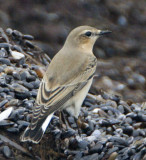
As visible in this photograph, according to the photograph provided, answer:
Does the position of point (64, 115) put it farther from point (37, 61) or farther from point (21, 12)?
point (21, 12)

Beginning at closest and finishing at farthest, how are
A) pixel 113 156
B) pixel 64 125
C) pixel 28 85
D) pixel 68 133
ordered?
pixel 113 156 < pixel 68 133 < pixel 64 125 < pixel 28 85

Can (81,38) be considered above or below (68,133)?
above

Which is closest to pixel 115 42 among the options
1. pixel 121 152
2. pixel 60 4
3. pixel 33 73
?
pixel 60 4

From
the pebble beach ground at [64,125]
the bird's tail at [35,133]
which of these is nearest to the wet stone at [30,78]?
the pebble beach ground at [64,125]

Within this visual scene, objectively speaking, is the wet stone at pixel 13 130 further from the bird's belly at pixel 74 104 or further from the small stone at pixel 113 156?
the small stone at pixel 113 156

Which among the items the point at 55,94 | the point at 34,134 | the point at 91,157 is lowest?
the point at 91,157

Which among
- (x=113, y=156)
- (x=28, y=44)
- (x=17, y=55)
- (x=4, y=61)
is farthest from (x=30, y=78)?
(x=113, y=156)

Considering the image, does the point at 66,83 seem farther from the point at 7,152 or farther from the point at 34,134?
the point at 7,152
